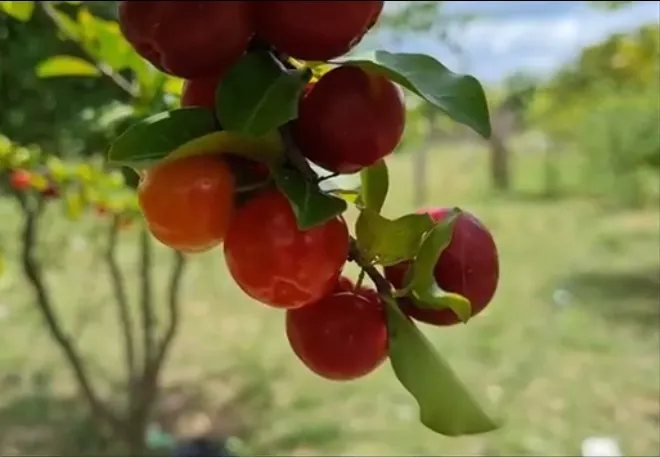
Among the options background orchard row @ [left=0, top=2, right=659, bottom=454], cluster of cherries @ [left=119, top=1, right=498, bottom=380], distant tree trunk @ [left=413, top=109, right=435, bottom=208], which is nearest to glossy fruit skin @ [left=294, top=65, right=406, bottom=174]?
cluster of cherries @ [left=119, top=1, right=498, bottom=380]

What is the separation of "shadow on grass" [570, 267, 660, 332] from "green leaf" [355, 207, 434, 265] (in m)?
1.70

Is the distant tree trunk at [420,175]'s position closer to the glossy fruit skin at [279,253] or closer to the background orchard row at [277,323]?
the background orchard row at [277,323]

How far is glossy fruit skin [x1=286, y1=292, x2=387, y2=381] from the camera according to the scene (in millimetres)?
211

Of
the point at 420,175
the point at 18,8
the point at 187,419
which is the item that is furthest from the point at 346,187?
the point at 420,175

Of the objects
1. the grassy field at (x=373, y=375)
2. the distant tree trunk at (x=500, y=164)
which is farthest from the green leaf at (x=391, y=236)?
the distant tree trunk at (x=500, y=164)

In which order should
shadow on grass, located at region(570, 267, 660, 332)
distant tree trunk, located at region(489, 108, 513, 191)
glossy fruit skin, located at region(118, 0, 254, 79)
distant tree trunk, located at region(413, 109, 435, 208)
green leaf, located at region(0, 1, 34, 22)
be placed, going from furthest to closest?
distant tree trunk, located at region(489, 108, 513, 191)
distant tree trunk, located at region(413, 109, 435, 208)
shadow on grass, located at region(570, 267, 660, 332)
green leaf, located at region(0, 1, 34, 22)
glossy fruit skin, located at region(118, 0, 254, 79)

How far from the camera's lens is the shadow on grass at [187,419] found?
1.57m

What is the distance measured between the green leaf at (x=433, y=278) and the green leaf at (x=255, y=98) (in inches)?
1.6

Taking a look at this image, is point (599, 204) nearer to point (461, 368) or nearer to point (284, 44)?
point (461, 368)

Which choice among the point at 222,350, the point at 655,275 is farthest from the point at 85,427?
the point at 655,275

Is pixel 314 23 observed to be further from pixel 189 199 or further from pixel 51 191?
pixel 51 191

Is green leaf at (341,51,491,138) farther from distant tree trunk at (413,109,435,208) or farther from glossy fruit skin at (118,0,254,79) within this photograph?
distant tree trunk at (413,109,435,208)

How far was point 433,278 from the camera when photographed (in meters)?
0.21

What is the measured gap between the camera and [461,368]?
1781mm
